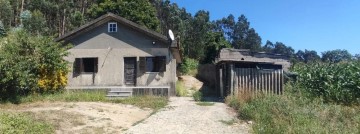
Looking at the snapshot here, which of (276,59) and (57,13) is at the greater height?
(57,13)

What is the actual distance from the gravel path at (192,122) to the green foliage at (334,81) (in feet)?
16.5

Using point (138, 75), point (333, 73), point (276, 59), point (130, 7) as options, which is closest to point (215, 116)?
point (333, 73)

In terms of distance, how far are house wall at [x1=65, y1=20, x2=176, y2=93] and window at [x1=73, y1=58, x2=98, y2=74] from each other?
0.86 feet

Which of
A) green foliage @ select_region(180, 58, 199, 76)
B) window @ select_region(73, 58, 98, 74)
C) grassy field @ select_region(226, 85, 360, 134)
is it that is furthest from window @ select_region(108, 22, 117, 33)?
green foliage @ select_region(180, 58, 199, 76)

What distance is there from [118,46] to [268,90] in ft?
30.4

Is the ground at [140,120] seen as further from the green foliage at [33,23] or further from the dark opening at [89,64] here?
the green foliage at [33,23]

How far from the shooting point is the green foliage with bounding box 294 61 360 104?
1688 centimetres

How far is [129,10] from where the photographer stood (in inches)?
1548

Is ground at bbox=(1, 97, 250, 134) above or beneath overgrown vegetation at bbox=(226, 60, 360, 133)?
beneath

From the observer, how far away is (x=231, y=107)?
680 inches

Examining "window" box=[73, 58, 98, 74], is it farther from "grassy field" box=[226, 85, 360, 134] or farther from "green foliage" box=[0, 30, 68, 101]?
"grassy field" box=[226, 85, 360, 134]

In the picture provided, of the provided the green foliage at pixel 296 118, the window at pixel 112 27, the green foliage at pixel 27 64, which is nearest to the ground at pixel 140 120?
the green foliage at pixel 296 118

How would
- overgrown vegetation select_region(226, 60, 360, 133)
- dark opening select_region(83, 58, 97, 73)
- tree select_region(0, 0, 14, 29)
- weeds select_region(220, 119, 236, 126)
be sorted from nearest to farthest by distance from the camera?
overgrown vegetation select_region(226, 60, 360, 133) → weeds select_region(220, 119, 236, 126) → dark opening select_region(83, 58, 97, 73) → tree select_region(0, 0, 14, 29)

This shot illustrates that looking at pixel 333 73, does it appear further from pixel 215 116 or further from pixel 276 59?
pixel 276 59
